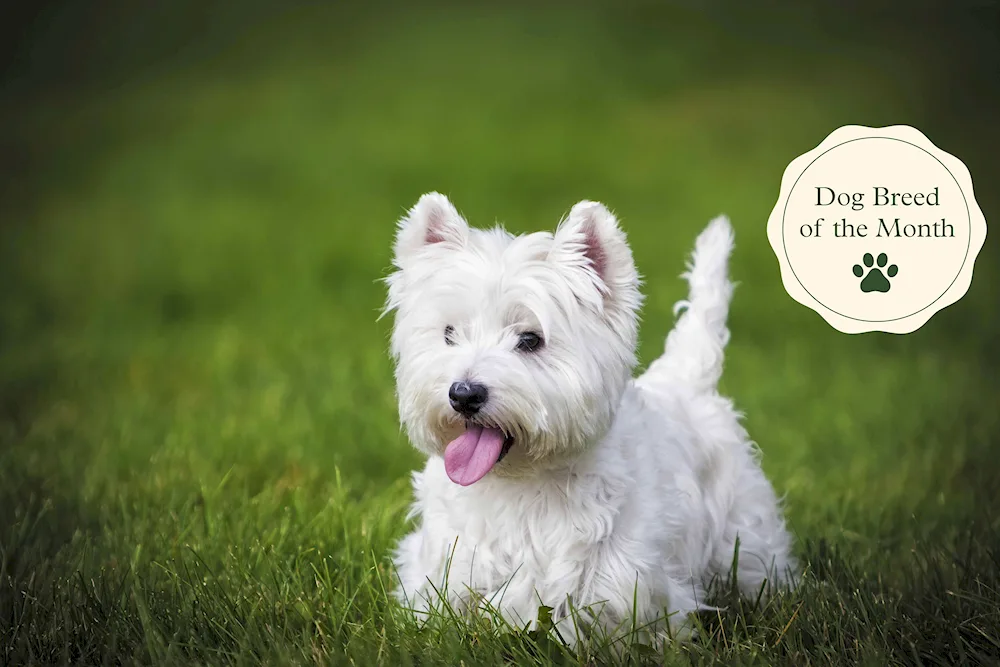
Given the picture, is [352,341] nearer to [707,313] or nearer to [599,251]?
[707,313]

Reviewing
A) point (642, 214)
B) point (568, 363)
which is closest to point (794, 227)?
point (568, 363)

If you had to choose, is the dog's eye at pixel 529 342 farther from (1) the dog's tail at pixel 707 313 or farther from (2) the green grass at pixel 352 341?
(1) the dog's tail at pixel 707 313

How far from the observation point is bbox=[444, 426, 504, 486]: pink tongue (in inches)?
137

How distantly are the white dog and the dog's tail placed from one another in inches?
29.6

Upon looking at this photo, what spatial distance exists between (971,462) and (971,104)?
126 inches

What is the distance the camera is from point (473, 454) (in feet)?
11.5

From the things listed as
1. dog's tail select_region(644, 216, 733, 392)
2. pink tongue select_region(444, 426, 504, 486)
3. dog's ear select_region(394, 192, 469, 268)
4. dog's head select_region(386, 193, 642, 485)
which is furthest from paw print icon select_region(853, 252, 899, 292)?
pink tongue select_region(444, 426, 504, 486)

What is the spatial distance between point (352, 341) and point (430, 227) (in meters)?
4.95

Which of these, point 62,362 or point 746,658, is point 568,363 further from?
point 62,362

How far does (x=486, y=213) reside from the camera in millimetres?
10539

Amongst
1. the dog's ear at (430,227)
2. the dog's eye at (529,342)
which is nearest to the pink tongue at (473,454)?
the dog's eye at (529,342)

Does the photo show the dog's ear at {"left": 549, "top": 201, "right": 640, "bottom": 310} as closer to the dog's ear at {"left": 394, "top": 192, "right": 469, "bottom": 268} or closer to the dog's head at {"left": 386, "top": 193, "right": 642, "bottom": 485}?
the dog's head at {"left": 386, "top": 193, "right": 642, "bottom": 485}

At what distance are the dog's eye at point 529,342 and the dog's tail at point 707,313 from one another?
1.25 meters

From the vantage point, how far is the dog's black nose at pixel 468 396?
3361mm
